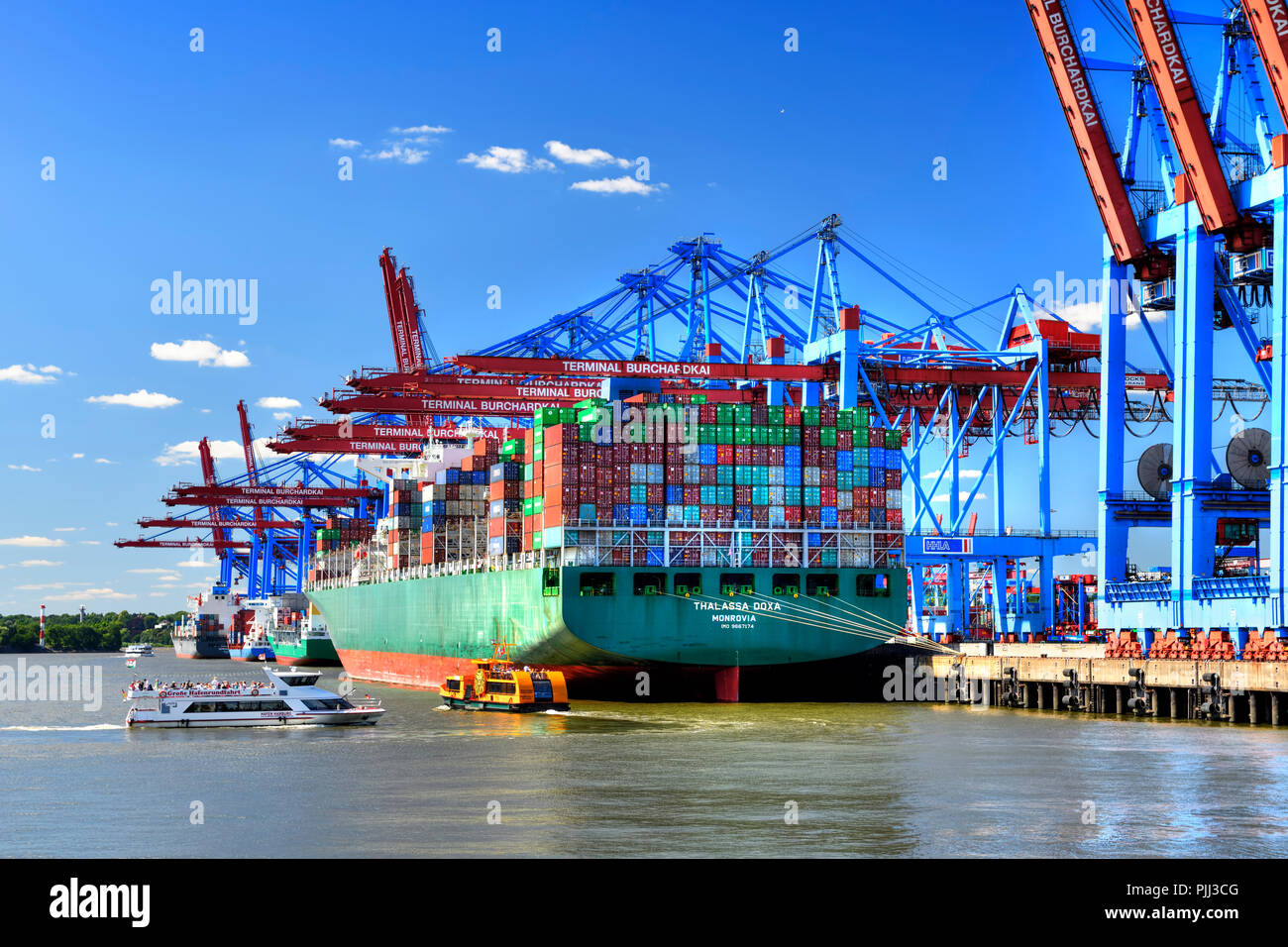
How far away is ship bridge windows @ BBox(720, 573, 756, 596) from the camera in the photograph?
6372cm

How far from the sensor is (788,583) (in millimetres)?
64750

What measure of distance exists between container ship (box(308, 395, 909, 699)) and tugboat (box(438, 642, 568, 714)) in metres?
3.91

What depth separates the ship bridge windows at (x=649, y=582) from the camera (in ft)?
208

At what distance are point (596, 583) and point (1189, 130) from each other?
104 feet

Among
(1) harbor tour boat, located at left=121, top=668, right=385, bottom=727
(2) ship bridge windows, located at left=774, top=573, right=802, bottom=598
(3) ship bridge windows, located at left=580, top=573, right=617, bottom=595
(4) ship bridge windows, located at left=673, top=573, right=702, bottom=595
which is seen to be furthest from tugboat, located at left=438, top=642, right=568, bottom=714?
(2) ship bridge windows, located at left=774, top=573, right=802, bottom=598

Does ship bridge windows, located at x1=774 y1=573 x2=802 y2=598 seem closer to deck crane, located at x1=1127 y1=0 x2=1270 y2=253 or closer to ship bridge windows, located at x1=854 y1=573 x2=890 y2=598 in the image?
ship bridge windows, located at x1=854 y1=573 x2=890 y2=598

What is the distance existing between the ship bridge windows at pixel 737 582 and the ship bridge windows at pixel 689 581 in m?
1.09

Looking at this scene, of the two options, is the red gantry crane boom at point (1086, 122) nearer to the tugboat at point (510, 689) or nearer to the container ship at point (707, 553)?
the container ship at point (707, 553)

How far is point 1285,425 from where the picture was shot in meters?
51.2
